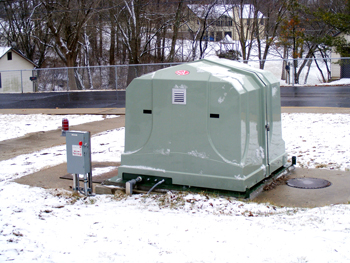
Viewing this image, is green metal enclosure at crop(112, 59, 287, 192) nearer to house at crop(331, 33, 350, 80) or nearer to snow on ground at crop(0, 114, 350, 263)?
snow on ground at crop(0, 114, 350, 263)

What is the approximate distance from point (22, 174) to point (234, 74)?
404cm

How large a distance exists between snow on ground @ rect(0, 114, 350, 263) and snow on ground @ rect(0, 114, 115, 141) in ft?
19.4

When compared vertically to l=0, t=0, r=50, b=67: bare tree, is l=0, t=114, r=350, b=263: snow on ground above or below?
below

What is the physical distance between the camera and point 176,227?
409 cm

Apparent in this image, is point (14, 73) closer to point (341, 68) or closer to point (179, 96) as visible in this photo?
point (341, 68)

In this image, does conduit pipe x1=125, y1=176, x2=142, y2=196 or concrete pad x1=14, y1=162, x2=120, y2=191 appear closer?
conduit pipe x1=125, y1=176, x2=142, y2=196

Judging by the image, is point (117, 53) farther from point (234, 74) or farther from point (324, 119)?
point (234, 74)

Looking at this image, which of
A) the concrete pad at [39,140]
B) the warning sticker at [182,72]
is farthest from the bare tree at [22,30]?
the warning sticker at [182,72]

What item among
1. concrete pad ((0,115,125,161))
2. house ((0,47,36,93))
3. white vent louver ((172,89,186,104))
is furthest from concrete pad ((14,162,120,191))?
house ((0,47,36,93))

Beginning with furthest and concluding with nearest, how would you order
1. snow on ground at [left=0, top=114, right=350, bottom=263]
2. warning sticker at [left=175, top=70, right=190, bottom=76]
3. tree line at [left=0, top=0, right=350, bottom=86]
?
tree line at [left=0, top=0, right=350, bottom=86] → warning sticker at [left=175, top=70, right=190, bottom=76] → snow on ground at [left=0, top=114, right=350, bottom=263]

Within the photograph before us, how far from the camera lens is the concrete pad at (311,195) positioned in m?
5.01

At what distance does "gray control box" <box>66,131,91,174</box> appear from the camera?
5.32 m

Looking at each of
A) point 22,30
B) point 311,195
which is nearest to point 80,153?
point 311,195

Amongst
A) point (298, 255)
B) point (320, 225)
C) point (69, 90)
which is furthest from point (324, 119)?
point (69, 90)
